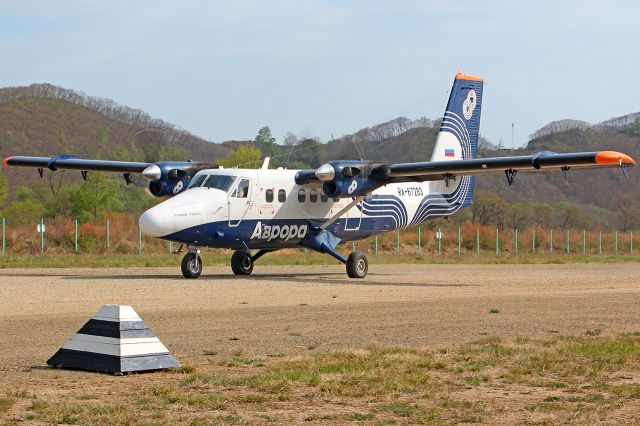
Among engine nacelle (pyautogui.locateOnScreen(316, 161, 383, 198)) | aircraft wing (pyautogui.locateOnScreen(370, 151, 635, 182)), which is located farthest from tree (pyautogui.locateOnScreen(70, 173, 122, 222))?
aircraft wing (pyautogui.locateOnScreen(370, 151, 635, 182))

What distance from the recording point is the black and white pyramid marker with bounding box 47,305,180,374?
1147 cm

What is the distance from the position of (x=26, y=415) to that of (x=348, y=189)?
21.7m

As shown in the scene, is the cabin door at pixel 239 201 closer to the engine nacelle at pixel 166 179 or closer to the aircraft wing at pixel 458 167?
the aircraft wing at pixel 458 167

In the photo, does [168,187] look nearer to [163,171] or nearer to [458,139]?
[163,171]

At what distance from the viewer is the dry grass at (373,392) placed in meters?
9.58

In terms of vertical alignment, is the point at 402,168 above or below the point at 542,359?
above

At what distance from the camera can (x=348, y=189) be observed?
30609mm

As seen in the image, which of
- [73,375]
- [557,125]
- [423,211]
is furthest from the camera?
[557,125]

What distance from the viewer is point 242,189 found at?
97.6ft

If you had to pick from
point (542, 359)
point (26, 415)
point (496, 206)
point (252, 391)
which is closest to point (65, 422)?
point (26, 415)

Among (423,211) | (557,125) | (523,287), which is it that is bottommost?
(523,287)

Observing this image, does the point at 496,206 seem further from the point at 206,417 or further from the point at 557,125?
the point at 206,417

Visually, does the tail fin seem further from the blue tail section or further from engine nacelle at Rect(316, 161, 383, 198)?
engine nacelle at Rect(316, 161, 383, 198)

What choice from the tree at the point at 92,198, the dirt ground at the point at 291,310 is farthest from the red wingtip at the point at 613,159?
the tree at the point at 92,198
